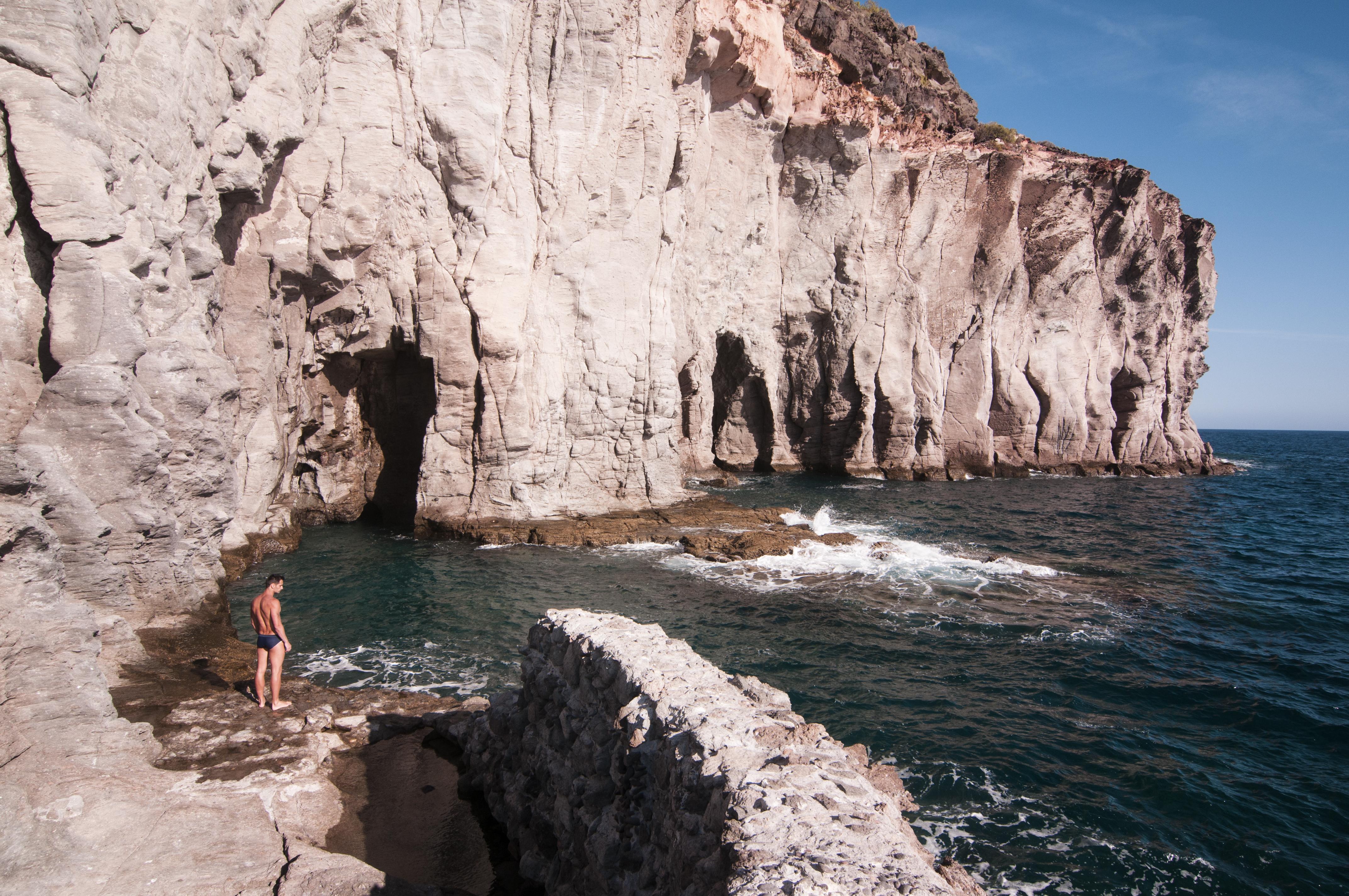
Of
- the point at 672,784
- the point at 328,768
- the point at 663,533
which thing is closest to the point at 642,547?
the point at 663,533

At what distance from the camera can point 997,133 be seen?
41.8 meters

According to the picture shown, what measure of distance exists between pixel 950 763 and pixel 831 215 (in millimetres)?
30370

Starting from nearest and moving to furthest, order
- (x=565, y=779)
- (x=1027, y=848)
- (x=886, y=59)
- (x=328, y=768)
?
(x=565, y=779)
(x=1027, y=848)
(x=328, y=768)
(x=886, y=59)

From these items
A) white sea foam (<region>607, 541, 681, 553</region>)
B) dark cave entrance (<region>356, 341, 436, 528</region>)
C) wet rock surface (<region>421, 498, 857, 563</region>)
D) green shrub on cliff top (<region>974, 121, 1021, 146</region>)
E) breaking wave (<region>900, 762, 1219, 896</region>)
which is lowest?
breaking wave (<region>900, 762, 1219, 896</region>)

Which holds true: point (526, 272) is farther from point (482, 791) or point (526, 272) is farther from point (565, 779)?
point (565, 779)

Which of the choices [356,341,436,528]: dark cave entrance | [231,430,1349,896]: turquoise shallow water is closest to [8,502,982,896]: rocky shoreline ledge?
[231,430,1349,896]: turquoise shallow water

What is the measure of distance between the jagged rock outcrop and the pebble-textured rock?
96.2 inches

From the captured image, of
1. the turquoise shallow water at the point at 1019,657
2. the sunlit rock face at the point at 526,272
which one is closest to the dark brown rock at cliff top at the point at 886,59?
the sunlit rock face at the point at 526,272

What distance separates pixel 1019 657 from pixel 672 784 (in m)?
9.58

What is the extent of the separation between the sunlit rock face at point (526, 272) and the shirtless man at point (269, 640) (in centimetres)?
268

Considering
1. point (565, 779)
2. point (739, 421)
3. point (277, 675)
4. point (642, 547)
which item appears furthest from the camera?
point (739, 421)

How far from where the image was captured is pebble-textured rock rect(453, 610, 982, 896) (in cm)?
394

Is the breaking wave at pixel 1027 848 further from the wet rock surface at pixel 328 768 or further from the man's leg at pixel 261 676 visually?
the man's leg at pixel 261 676

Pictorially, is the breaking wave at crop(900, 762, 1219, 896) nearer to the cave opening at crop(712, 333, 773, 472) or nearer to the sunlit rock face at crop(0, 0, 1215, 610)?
the sunlit rock face at crop(0, 0, 1215, 610)
